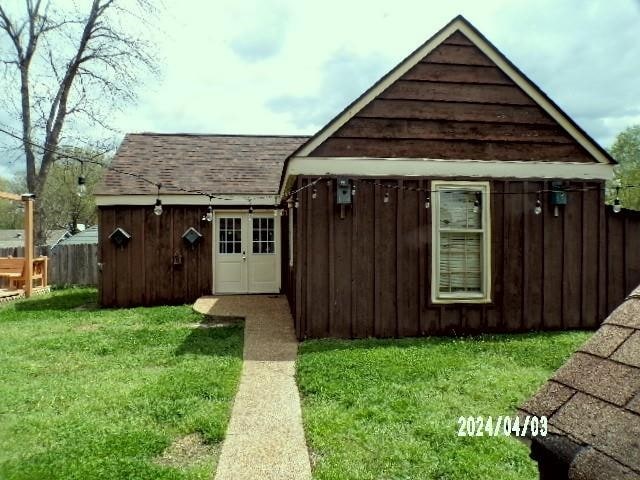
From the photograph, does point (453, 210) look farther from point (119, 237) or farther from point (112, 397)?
point (119, 237)

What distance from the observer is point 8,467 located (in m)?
3.37

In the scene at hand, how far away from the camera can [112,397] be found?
4.83 meters

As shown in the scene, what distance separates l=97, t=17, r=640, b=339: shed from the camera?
731 centimetres

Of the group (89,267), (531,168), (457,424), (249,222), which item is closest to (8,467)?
(457,424)

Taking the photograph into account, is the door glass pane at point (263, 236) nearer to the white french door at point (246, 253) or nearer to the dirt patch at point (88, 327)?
the white french door at point (246, 253)

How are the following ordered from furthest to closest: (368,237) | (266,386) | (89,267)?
(89,267), (368,237), (266,386)

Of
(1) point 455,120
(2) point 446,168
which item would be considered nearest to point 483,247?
(2) point 446,168

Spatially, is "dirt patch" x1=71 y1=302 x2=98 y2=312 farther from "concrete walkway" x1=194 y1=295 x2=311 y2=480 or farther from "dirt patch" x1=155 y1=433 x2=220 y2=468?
"dirt patch" x1=155 y1=433 x2=220 y2=468

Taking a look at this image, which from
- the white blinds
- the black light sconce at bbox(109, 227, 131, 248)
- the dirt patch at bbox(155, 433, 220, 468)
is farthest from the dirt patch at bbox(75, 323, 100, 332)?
the white blinds

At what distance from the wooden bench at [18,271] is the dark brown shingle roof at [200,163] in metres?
4.28

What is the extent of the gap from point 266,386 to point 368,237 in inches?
120

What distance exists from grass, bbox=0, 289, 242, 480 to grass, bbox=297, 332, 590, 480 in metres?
0.94

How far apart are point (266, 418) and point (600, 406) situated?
3.49m

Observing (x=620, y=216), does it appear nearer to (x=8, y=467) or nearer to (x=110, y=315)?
(x=8, y=467)
